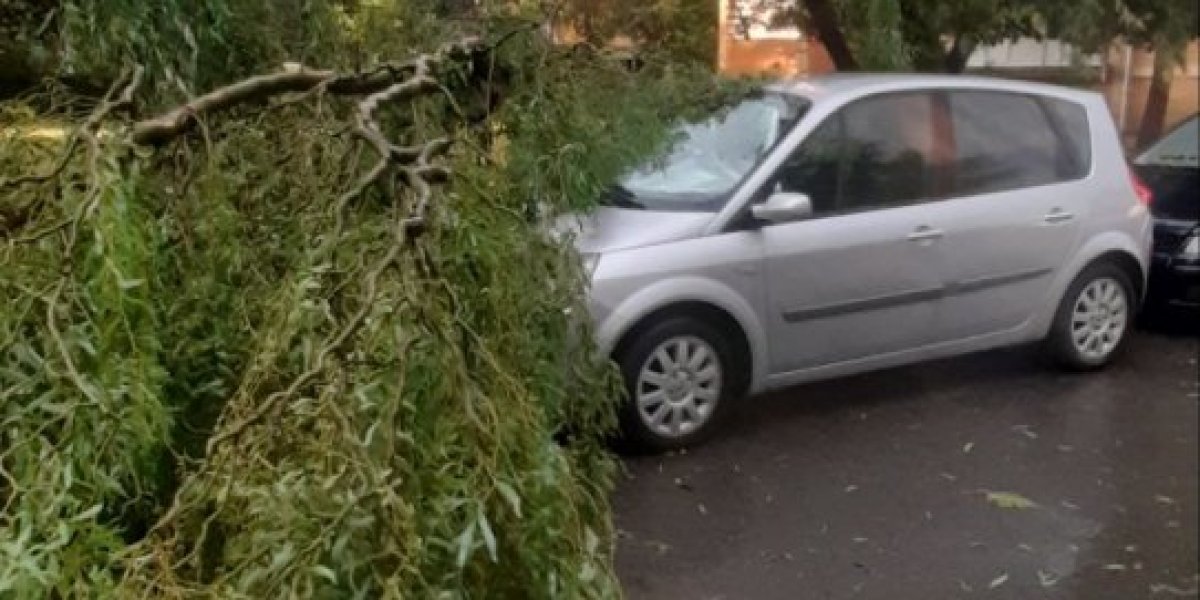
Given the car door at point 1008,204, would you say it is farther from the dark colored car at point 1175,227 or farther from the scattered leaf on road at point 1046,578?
the scattered leaf on road at point 1046,578

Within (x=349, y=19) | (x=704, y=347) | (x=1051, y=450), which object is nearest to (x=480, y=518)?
(x=349, y=19)

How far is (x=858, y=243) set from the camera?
6672mm

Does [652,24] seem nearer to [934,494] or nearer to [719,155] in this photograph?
[719,155]

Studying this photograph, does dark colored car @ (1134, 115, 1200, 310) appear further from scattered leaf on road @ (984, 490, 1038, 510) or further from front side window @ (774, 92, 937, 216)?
scattered leaf on road @ (984, 490, 1038, 510)

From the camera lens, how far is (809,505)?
577cm

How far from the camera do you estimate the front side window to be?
664cm

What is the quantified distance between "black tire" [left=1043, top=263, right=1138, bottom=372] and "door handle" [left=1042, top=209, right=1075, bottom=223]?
396 mm

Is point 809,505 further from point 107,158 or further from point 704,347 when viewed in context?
point 107,158

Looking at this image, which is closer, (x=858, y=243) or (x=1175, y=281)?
(x=858, y=243)

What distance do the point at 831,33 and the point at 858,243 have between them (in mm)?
962

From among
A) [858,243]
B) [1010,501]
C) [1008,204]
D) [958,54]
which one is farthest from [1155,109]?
[1010,501]

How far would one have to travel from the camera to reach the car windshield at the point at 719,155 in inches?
225

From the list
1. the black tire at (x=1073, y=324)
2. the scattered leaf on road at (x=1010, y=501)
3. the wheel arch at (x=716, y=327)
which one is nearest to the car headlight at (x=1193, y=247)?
the black tire at (x=1073, y=324)

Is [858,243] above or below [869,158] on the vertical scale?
below
